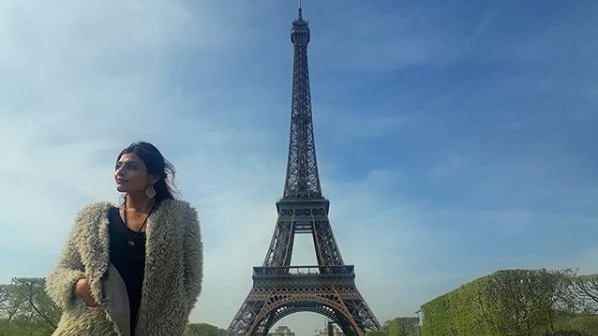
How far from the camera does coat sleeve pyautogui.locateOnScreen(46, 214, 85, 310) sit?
2.46 meters

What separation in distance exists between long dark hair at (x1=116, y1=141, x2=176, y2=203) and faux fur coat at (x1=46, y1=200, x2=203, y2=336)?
13cm

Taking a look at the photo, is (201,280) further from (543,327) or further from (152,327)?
(543,327)

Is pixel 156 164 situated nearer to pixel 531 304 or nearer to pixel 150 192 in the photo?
pixel 150 192

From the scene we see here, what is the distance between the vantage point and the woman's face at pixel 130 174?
274 centimetres

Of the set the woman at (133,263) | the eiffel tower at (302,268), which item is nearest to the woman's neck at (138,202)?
the woman at (133,263)

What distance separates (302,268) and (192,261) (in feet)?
135

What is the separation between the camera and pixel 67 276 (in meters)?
2.50

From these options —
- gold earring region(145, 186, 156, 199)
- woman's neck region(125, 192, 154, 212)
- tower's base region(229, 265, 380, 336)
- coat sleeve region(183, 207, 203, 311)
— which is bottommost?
coat sleeve region(183, 207, 203, 311)

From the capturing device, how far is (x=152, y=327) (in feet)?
8.02

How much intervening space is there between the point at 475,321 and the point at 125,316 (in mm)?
28643

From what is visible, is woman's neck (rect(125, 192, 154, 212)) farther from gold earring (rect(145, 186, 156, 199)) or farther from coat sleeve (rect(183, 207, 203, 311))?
coat sleeve (rect(183, 207, 203, 311))

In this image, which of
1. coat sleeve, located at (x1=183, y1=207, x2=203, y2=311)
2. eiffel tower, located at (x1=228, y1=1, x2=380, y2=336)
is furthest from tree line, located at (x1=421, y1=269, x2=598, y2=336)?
coat sleeve, located at (x1=183, y1=207, x2=203, y2=311)

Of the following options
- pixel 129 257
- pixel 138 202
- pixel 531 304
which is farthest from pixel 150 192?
pixel 531 304

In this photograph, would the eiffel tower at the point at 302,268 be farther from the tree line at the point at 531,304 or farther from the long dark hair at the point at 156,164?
the long dark hair at the point at 156,164
